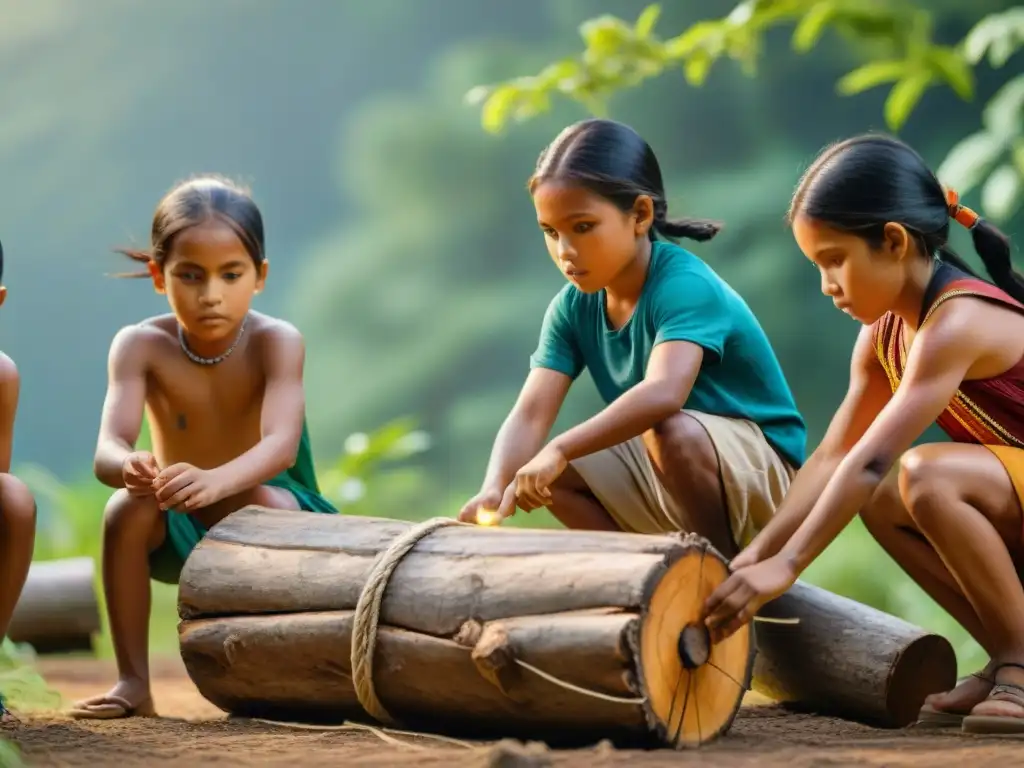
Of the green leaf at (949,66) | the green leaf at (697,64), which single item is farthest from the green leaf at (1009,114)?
the green leaf at (697,64)

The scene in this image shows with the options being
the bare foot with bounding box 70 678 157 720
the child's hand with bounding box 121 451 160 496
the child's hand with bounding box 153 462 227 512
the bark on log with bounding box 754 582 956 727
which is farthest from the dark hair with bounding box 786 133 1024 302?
the bare foot with bounding box 70 678 157 720

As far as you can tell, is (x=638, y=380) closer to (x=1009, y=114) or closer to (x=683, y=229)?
(x=683, y=229)

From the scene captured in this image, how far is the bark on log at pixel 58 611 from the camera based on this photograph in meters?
4.39

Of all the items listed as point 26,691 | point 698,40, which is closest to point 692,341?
point 26,691

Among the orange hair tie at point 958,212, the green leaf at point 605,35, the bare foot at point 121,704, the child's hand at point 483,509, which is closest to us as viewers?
the orange hair tie at point 958,212

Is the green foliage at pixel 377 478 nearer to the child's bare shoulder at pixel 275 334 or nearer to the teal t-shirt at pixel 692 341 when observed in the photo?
the child's bare shoulder at pixel 275 334

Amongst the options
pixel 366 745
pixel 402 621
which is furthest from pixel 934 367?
pixel 366 745

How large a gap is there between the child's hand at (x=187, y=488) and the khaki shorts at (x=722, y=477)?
2.88ft

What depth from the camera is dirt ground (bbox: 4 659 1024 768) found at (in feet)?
7.72

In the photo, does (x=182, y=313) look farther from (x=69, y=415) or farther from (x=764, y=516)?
(x=69, y=415)

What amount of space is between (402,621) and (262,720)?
59 centimetres

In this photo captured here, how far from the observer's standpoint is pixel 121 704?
3.33 meters

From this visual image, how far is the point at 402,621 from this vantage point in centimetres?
271

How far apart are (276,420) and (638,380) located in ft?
2.99
